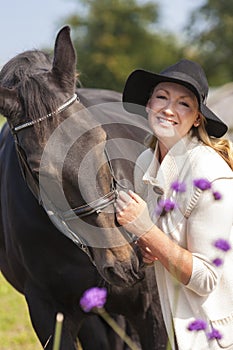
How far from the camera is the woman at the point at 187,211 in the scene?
10.2 ft

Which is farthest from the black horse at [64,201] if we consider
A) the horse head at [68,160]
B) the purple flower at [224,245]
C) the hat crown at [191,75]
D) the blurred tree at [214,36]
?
the blurred tree at [214,36]

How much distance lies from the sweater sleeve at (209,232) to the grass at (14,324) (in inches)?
119

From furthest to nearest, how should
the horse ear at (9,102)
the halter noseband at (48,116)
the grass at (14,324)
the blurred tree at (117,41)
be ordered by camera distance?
the blurred tree at (117,41) < the grass at (14,324) < the horse ear at (9,102) < the halter noseband at (48,116)

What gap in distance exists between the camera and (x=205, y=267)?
312cm

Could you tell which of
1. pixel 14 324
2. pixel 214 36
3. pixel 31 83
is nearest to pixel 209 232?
pixel 31 83

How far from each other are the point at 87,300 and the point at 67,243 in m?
1.43

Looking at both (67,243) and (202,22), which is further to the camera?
(202,22)

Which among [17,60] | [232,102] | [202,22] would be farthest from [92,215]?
[202,22]

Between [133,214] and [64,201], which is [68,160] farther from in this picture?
[133,214]

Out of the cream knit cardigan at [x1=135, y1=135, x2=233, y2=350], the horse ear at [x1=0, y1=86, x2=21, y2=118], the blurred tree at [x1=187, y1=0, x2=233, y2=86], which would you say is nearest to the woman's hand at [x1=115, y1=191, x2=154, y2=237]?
the cream knit cardigan at [x1=135, y1=135, x2=233, y2=350]

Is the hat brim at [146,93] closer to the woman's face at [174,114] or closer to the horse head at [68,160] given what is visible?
the woman's face at [174,114]

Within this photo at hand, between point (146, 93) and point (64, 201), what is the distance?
2.27ft

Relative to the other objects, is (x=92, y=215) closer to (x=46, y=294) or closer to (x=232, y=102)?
(x=46, y=294)

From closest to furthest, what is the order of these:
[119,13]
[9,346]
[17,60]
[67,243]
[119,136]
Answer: [17,60] → [67,243] → [119,136] → [9,346] → [119,13]
